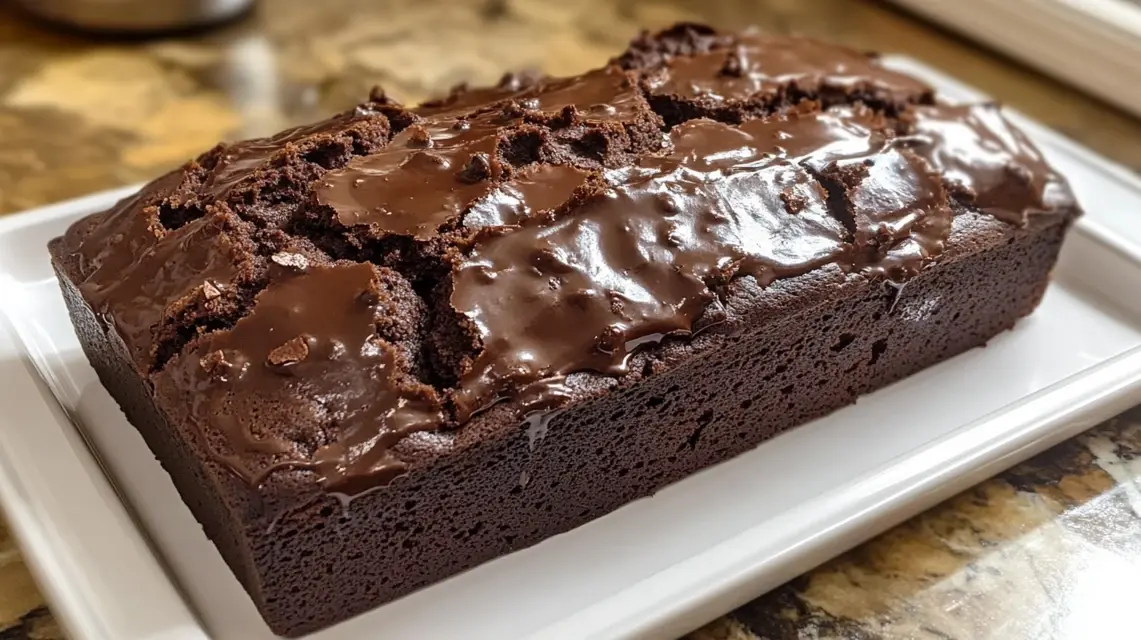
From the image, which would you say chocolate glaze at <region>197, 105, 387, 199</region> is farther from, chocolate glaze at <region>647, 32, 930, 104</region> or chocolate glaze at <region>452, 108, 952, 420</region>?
chocolate glaze at <region>647, 32, 930, 104</region>

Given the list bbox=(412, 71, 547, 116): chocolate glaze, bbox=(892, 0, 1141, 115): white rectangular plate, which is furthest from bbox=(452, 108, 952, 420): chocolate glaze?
bbox=(892, 0, 1141, 115): white rectangular plate

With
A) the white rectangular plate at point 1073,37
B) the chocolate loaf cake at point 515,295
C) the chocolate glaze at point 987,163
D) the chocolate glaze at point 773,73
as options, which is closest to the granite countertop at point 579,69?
the white rectangular plate at point 1073,37

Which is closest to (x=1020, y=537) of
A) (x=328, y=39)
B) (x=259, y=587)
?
(x=259, y=587)

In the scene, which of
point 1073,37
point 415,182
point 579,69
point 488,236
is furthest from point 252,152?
point 1073,37

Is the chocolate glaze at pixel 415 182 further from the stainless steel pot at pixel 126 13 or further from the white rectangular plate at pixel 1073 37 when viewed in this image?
the white rectangular plate at pixel 1073 37

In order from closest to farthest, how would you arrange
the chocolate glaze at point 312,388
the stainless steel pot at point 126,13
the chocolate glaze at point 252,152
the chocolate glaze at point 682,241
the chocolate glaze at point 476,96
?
the chocolate glaze at point 312,388
the chocolate glaze at point 682,241
the chocolate glaze at point 252,152
the chocolate glaze at point 476,96
the stainless steel pot at point 126,13

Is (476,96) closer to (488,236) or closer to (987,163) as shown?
(488,236)
